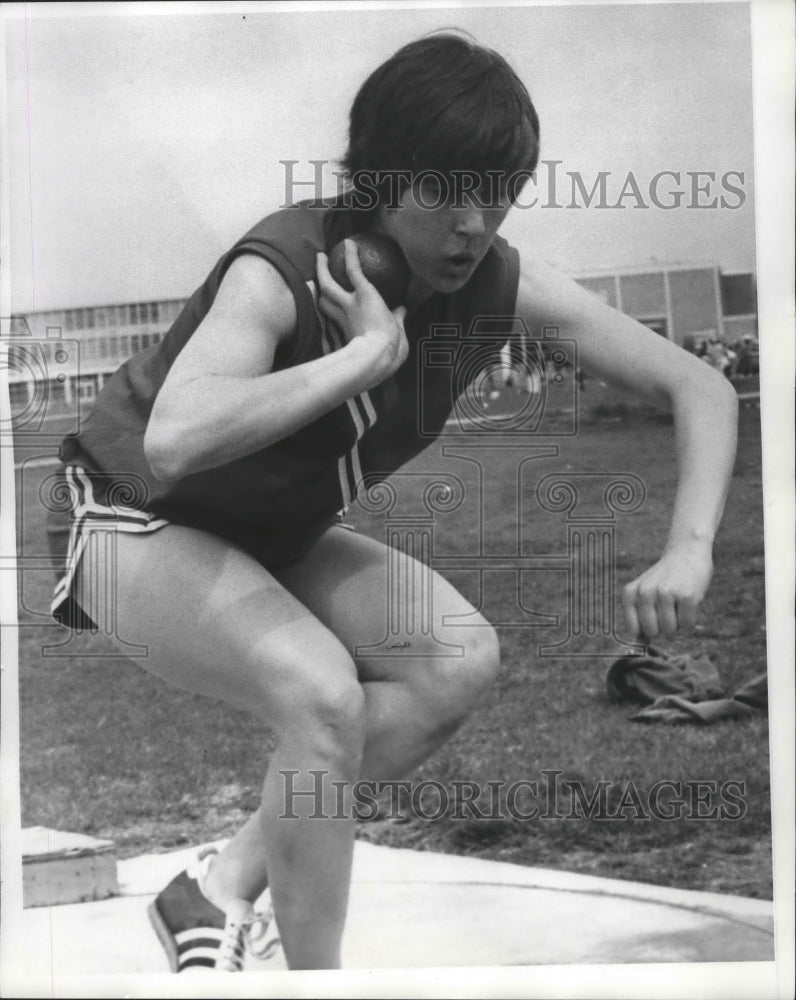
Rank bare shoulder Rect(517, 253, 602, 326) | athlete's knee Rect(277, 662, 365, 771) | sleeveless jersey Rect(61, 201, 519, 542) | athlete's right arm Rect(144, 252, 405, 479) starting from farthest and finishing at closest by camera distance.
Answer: bare shoulder Rect(517, 253, 602, 326)
sleeveless jersey Rect(61, 201, 519, 542)
athlete's knee Rect(277, 662, 365, 771)
athlete's right arm Rect(144, 252, 405, 479)

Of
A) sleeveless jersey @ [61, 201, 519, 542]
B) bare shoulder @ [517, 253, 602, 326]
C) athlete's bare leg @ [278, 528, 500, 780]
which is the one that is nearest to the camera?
sleeveless jersey @ [61, 201, 519, 542]

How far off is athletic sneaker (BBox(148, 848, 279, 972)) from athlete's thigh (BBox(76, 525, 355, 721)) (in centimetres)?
51

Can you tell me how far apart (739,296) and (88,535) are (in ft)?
5.25

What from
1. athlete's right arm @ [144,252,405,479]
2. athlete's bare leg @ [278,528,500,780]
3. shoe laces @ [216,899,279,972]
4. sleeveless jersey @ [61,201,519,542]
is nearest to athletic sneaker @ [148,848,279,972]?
shoe laces @ [216,899,279,972]

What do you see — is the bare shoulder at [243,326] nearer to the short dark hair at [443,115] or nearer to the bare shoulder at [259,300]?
the bare shoulder at [259,300]

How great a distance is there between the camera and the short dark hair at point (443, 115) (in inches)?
117

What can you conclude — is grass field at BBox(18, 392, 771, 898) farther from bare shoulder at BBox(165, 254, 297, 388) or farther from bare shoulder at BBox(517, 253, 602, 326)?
bare shoulder at BBox(165, 254, 297, 388)

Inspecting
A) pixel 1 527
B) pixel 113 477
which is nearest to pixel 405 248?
pixel 113 477

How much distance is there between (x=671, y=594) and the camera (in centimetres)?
280

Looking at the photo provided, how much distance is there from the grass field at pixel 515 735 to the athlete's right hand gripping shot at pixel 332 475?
0.13 metres

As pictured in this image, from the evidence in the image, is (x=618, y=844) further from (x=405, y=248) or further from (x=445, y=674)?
(x=405, y=248)

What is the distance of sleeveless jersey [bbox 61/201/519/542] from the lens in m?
2.92

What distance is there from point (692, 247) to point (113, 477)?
1.45 metres

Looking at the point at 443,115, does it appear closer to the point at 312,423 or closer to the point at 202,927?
the point at 312,423
